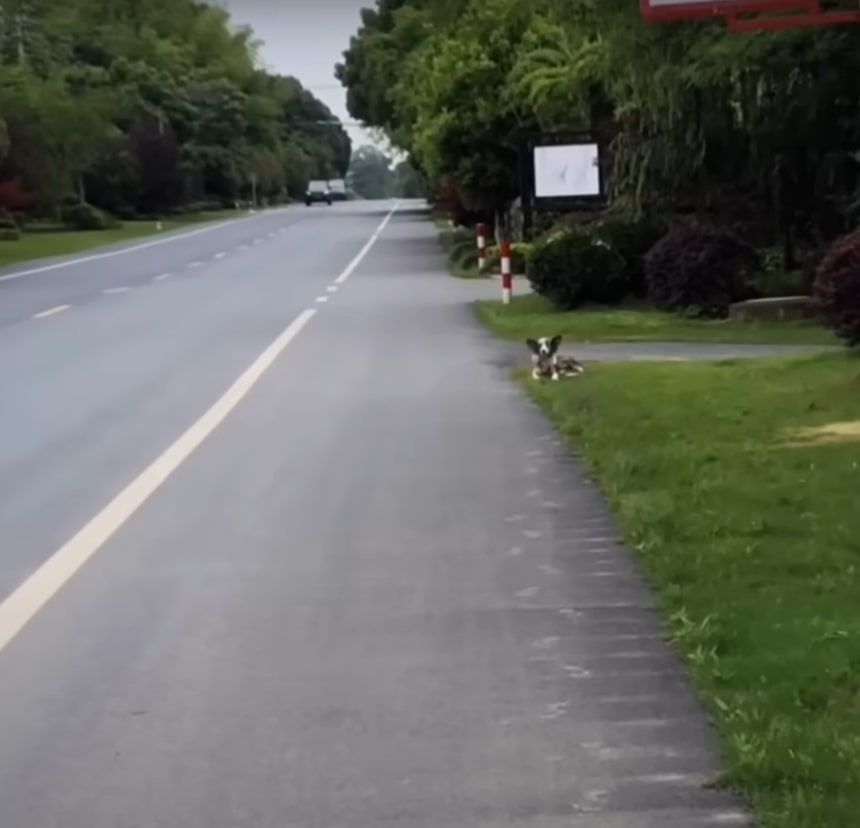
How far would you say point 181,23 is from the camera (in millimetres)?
154125

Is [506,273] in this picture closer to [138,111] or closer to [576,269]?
[576,269]

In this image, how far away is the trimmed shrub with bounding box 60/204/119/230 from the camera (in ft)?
281

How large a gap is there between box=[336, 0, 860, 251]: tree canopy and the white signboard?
0.47m

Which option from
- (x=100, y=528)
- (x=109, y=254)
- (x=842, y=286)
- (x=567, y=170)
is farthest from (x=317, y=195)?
(x=100, y=528)

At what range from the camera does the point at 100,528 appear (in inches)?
404

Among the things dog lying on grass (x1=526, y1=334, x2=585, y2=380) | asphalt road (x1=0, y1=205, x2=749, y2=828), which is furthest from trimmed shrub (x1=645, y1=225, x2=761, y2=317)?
asphalt road (x1=0, y1=205, x2=749, y2=828)

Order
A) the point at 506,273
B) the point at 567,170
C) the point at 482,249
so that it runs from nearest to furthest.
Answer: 1. the point at 506,273
2. the point at 567,170
3. the point at 482,249

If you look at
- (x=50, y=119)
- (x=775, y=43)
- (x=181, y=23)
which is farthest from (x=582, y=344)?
(x=181, y=23)

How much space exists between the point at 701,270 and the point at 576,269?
1.98 metres

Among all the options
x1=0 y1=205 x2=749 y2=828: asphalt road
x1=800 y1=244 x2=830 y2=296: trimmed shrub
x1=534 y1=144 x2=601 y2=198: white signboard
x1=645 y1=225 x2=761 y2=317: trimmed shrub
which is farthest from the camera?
x1=534 y1=144 x2=601 y2=198: white signboard

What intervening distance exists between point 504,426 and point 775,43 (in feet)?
27.5

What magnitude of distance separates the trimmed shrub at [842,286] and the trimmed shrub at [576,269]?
994cm

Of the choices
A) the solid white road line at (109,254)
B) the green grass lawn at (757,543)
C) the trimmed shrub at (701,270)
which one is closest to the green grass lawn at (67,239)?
the solid white road line at (109,254)

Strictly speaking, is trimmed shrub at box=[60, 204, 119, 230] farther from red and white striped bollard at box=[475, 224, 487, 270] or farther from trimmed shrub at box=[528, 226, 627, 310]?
trimmed shrub at box=[528, 226, 627, 310]
